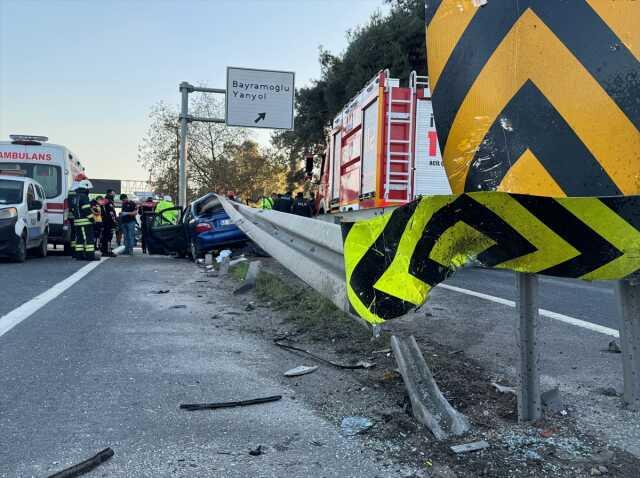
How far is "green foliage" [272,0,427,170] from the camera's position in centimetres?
2541

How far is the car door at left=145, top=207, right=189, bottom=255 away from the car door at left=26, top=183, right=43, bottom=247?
2334mm

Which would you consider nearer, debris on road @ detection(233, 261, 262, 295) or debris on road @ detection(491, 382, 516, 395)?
debris on road @ detection(491, 382, 516, 395)

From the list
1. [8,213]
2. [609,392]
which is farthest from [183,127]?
[609,392]

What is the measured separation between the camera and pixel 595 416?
9.43 feet

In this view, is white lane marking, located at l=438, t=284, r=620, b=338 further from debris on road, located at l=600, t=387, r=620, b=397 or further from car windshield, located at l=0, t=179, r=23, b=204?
car windshield, located at l=0, t=179, r=23, b=204

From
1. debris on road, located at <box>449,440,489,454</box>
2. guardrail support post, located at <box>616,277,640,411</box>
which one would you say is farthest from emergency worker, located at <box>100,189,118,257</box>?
guardrail support post, located at <box>616,277,640,411</box>

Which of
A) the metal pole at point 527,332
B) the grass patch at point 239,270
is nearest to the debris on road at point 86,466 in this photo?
the metal pole at point 527,332

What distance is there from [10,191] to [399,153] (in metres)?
7.88

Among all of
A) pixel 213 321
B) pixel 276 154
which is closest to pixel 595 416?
pixel 213 321

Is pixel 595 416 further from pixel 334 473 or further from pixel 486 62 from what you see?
pixel 486 62

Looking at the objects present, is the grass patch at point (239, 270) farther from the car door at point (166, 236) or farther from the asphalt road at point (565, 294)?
the asphalt road at point (565, 294)

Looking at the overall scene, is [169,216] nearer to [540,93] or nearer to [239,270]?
[239,270]

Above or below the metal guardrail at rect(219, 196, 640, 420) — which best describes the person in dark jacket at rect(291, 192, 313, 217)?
above

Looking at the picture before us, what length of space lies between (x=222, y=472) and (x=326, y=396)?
997mm
